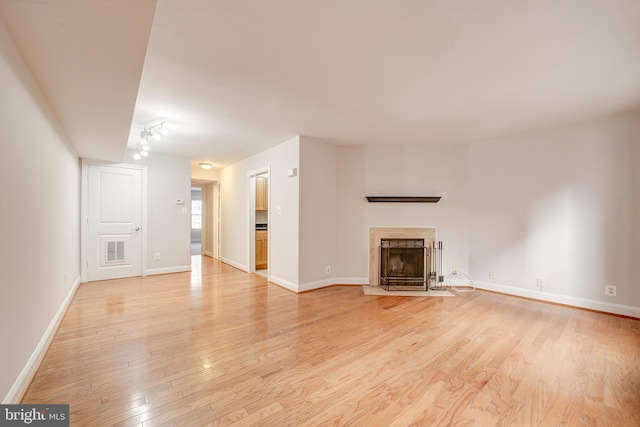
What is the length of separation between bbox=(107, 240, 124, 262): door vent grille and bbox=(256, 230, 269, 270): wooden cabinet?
254cm

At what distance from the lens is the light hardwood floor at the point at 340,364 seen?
64.8 inches

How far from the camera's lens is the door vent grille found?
4.90 m

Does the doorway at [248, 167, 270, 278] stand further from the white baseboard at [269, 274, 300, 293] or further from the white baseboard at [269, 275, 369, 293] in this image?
the white baseboard at [269, 275, 369, 293]

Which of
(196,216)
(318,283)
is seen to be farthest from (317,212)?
(196,216)

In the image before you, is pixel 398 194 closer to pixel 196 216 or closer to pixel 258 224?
pixel 258 224

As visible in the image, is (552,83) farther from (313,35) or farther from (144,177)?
(144,177)

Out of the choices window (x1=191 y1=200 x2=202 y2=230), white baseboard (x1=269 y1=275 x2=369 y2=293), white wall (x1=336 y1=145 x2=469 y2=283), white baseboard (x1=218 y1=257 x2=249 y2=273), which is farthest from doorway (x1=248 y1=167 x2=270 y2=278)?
window (x1=191 y1=200 x2=202 y2=230)

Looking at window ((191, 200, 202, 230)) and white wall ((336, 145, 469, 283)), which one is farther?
window ((191, 200, 202, 230))

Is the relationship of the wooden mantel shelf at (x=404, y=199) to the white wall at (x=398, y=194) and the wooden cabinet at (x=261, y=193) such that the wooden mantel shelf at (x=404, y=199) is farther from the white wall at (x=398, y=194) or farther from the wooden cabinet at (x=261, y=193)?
the wooden cabinet at (x=261, y=193)

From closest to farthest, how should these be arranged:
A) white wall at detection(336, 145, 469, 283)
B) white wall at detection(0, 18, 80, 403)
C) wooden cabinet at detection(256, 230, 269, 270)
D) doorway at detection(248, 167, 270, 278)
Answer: white wall at detection(0, 18, 80, 403) < white wall at detection(336, 145, 469, 283) < doorway at detection(248, 167, 270, 278) < wooden cabinet at detection(256, 230, 269, 270)

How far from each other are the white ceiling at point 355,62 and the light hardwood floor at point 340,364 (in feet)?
7.19

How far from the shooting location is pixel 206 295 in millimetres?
4035

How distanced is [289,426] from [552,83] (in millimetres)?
3514

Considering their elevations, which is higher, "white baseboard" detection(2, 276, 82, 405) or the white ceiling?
the white ceiling
